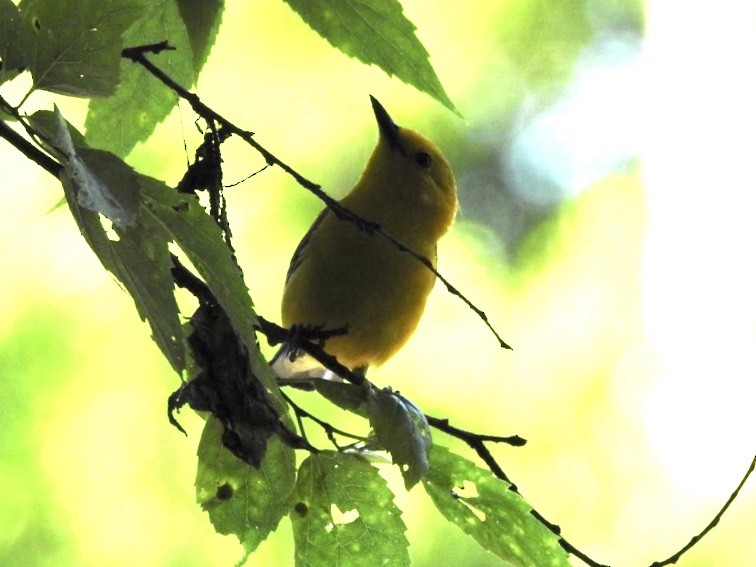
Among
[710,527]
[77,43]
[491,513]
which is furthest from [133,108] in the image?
[710,527]

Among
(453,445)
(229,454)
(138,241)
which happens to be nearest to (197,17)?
(138,241)

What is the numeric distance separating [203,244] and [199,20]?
1.51 feet

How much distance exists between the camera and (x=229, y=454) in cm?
147

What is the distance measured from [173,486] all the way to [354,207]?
3176mm

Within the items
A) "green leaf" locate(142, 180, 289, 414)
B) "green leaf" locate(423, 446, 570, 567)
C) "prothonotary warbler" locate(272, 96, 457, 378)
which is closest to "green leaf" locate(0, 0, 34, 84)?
"green leaf" locate(142, 180, 289, 414)

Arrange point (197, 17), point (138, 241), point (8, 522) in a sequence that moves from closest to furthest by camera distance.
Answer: point (138, 241)
point (197, 17)
point (8, 522)

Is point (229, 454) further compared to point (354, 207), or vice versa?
point (354, 207)

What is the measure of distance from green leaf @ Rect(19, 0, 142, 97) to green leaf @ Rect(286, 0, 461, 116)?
346mm

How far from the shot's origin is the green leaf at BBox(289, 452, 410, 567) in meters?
1.45

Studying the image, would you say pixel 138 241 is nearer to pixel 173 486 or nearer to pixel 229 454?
pixel 229 454

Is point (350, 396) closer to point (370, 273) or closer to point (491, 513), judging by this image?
point (491, 513)

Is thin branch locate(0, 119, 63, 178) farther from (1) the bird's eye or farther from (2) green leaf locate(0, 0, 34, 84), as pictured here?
(1) the bird's eye

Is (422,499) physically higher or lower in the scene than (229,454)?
higher

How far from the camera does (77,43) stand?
42.1 inches
